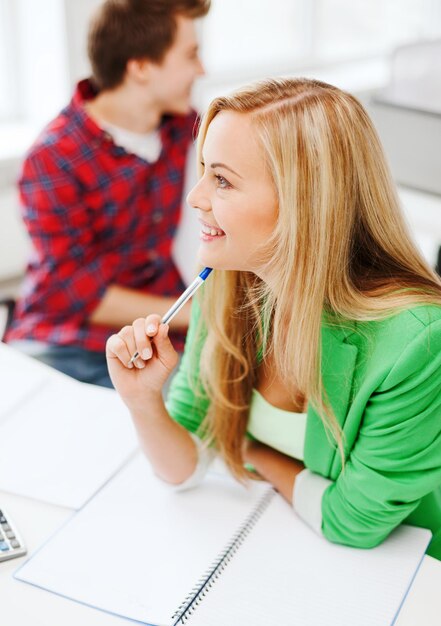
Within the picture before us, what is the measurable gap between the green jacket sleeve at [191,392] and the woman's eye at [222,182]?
0.79 ft

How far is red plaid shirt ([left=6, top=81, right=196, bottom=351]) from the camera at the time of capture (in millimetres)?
1770

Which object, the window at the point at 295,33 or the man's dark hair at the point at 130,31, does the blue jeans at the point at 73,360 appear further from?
the window at the point at 295,33

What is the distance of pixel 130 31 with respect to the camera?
1830mm

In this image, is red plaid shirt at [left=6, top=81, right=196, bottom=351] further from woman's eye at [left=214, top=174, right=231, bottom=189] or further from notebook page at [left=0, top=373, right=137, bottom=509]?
woman's eye at [left=214, top=174, right=231, bottom=189]

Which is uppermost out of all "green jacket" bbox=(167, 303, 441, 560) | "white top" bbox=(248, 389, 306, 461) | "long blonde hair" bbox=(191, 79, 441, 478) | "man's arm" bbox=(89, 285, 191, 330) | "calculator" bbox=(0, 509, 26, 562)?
"long blonde hair" bbox=(191, 79, 441, 478)

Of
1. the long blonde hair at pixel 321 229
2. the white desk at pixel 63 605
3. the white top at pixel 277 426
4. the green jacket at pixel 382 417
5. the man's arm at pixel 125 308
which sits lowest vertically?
the man's arm at pixel 125 308

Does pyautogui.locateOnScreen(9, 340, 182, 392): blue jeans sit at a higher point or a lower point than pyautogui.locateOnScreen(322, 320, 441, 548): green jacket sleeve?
lower

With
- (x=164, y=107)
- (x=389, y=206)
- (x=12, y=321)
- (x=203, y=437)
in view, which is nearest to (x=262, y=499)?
(x=203, y=437)

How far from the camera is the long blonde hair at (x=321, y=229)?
939mm

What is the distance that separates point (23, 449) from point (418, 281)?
63 centimetres

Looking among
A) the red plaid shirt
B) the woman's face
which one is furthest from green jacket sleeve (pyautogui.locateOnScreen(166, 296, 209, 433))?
the red plaid shirt

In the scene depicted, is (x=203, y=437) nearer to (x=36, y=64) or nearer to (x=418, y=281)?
(x=418, y=281)

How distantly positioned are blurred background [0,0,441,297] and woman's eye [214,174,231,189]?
2.79 ft

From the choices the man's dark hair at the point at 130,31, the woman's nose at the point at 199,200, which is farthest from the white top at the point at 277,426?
the man's dark hair at the point at 130,31
